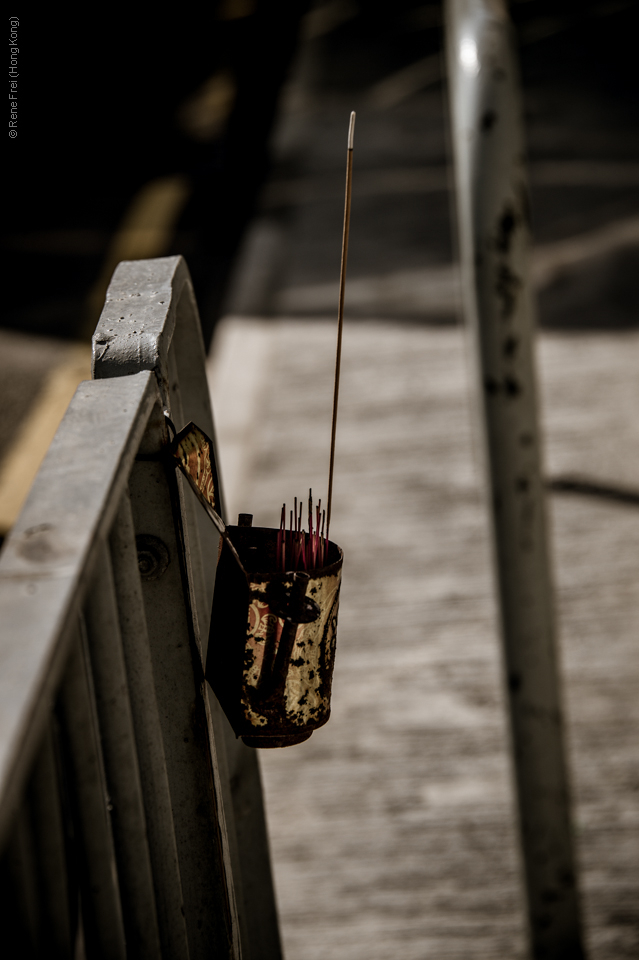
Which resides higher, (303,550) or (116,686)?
(303,550)

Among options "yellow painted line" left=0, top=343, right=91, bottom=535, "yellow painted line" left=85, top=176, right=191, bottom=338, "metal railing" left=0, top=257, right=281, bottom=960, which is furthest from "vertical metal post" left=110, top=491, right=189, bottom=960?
"yellow painted line" left=85, top=176, right=191, bottom=338

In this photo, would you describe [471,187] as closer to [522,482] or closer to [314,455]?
[522,482]

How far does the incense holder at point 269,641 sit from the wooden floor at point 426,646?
1.33 metres

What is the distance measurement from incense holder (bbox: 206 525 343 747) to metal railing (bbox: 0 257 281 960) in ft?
0.11

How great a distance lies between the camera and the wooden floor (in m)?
2.16

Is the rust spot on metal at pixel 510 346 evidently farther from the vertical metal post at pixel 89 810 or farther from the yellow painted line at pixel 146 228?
the yellow painted line at pixel 146 228

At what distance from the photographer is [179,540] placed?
926 mm

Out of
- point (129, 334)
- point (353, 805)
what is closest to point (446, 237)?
point (353, 805)

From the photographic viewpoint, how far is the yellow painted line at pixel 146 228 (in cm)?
612

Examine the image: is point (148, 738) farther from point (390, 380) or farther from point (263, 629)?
point (390, 380)

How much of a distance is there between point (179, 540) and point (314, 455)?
2.86 m

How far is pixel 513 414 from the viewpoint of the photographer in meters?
1.54

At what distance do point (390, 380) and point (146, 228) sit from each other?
10.7 ft

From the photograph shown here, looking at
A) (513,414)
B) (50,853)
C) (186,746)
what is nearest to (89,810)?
(50,853)
